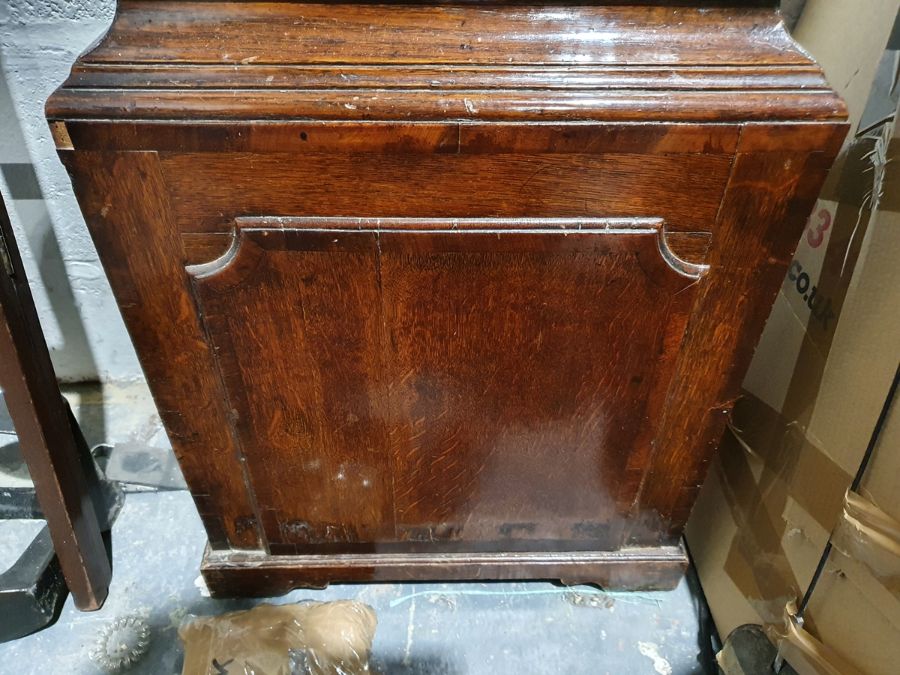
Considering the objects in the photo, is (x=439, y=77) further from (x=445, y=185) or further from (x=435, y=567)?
(x=435, y=567)

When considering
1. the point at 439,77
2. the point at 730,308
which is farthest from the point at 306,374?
the point at 730,308

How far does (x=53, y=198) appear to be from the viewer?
120 cm

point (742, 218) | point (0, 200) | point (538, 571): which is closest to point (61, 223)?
point (0, 200)

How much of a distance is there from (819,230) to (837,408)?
0.23 m

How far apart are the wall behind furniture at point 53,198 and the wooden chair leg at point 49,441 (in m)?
0.37

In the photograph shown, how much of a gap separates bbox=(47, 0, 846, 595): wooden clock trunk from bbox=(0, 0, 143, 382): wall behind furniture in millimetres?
527

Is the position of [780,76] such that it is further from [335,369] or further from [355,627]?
[355,627]

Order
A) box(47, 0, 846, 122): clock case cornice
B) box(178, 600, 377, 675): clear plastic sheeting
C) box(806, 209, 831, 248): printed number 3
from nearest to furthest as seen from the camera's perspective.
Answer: box(47, 0, 846, 122): clock case cornice → box(806, 209, 831, 248): printed number 3 → box(178, 600, 377, 675): clear plastic sheeting

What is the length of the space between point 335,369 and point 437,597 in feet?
1.80

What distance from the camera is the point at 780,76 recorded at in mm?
635

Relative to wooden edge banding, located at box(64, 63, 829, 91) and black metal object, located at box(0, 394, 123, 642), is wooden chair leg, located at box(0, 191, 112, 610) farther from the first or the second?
wooden edge banding, located at box(64, 63, 829, 91)

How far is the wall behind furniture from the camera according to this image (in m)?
1.04

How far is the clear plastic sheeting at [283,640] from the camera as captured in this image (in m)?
1.00

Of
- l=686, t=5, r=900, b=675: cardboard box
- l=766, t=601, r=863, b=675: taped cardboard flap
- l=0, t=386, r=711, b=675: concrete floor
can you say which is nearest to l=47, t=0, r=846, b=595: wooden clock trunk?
l=686, t=5, r=900, b=675: cardboard box
